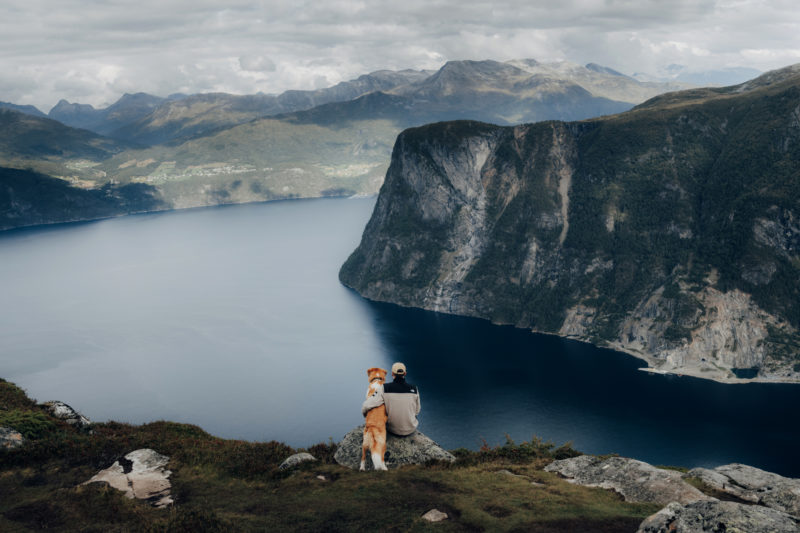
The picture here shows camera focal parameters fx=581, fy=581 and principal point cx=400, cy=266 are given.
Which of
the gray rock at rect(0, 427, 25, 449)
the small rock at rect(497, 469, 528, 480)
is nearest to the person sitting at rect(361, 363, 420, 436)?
the small rock at rect(497, 469, 528, 480)

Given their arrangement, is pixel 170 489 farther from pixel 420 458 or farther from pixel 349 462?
pixel 420 458

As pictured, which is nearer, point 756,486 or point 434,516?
point 434,516

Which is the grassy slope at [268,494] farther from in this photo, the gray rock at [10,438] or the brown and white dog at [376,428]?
the brown and white dog at [376,428]

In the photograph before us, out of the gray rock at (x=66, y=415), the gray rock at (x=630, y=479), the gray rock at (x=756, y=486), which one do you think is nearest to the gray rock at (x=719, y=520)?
the gray rock at (x=630, y=479)

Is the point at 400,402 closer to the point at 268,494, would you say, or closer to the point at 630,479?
the point at 268,494

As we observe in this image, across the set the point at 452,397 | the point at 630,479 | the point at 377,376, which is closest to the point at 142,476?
the point at 377,376
